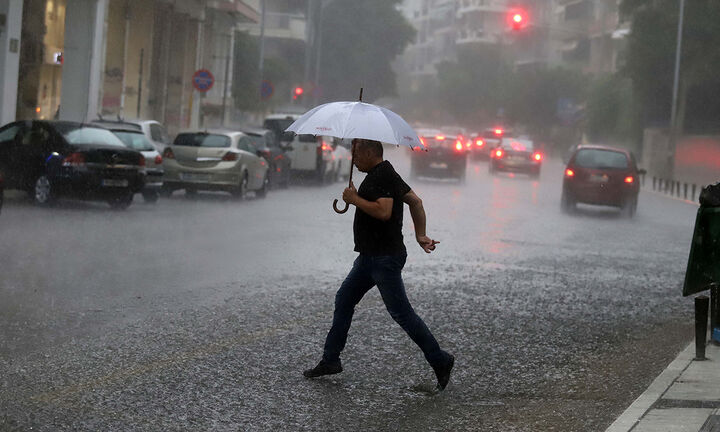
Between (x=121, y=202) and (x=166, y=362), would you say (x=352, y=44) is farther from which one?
(x=166, y=362)

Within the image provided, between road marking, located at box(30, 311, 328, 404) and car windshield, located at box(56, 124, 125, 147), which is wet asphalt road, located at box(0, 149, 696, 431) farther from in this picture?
car windshield, located at box(56, 124, 125, 147)

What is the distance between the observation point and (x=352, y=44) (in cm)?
8912

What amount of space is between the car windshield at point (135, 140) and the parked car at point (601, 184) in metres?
10.4

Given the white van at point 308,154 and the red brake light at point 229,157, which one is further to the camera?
the white van at point 308,154

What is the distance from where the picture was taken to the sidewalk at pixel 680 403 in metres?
6.94

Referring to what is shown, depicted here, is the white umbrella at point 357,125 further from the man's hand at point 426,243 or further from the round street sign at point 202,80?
the round street sign at point 202,80

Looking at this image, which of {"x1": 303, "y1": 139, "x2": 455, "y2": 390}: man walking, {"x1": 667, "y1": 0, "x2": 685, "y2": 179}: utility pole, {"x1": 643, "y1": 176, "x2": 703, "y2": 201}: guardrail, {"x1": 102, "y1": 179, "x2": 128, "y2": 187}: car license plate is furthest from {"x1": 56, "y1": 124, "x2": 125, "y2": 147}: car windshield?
{"x1": 667, "y1": 0, "x2": 685, "y2": 179}: utility pole

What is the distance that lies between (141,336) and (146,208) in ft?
47.0

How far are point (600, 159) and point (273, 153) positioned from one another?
8.11m

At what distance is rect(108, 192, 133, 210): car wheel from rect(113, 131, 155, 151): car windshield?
1197mm

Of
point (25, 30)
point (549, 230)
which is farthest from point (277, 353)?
point (25, 30)

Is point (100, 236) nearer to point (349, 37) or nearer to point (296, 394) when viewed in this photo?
point (296, 394)

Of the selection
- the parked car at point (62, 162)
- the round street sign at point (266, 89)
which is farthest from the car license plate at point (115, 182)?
the round street sign at point (266, 89)

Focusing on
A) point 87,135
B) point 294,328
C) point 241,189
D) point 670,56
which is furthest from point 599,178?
point 670,56
